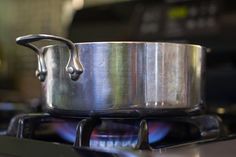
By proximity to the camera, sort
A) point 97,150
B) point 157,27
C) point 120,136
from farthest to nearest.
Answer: point 157,27, point 120,136, point 97,150

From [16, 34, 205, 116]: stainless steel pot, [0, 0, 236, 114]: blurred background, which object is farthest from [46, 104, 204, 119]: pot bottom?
[0, 0, 236, 114]: blurred background

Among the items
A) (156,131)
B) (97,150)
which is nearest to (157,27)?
(156,131)

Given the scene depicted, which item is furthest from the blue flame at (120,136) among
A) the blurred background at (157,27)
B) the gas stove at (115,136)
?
the blurred background at (157,27)

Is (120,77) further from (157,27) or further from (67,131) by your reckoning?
(157,27)

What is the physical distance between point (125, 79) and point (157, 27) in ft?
2.18

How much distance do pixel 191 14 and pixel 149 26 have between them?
12 cm

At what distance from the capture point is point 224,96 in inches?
44.3

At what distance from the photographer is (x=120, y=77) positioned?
0.57m

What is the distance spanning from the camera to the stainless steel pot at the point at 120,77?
57cm

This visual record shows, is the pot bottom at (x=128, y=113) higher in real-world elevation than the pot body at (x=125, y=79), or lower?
lower

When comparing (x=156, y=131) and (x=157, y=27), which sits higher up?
(x=157, y=27)

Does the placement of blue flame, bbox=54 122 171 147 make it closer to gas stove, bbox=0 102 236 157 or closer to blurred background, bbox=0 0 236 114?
gas stove, bbox=0 102 236 157

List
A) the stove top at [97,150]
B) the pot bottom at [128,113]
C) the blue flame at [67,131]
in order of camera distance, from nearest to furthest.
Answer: the stove top at [97,150] → the pot bottom at [128,113] → the blue flame at [67,131]

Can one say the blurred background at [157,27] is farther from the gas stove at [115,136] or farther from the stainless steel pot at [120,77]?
the stainless steel pot at [120,77]
